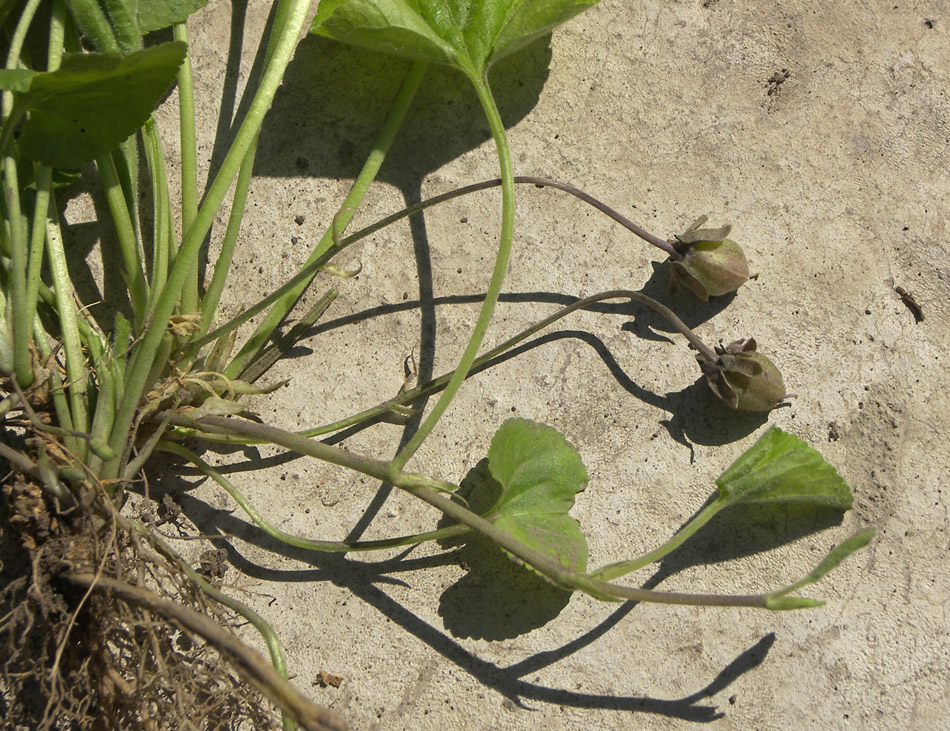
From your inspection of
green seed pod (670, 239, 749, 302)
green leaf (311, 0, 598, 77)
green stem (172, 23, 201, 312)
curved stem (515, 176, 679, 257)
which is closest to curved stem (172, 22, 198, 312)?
green stem (172, 23, 201, 312)

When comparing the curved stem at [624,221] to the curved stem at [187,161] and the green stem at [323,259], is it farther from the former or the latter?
the curved stem at [187,161]

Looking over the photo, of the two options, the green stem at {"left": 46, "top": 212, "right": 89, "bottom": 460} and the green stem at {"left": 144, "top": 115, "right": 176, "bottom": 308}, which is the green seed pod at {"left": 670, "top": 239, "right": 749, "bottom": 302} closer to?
the green stem at {"left": 144, "top": 115, "right": 176, "bottom": 308}

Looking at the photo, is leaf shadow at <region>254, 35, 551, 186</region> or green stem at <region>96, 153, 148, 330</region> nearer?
green stem at <region>96, 153, 148, 330</region>

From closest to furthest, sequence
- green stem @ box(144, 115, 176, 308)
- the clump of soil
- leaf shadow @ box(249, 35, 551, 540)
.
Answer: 1. the clump of soil
2. green stem @ box(144, 115, 176, 308)
3. leaf shadow @ box(249, 35, 551, 540)

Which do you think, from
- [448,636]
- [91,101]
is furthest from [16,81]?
[448,636]

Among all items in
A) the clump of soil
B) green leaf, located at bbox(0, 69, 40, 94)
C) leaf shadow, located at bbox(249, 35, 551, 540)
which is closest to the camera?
green leaf, located at bbox(0, 69, 40, 94)
